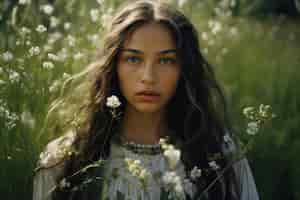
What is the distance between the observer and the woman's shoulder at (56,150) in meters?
2.18

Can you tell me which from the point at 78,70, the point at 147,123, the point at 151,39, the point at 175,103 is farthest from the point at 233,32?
the point at 151,39

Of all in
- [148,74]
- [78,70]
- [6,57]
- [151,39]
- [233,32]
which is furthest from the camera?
[233,32]

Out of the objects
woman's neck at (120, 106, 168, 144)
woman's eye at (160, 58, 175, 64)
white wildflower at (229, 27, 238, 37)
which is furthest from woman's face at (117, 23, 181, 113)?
white wildflower at (229, 27, 238, 37)

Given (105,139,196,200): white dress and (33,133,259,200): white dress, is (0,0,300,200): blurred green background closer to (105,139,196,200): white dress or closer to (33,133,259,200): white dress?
(33,133,259,200): white dress

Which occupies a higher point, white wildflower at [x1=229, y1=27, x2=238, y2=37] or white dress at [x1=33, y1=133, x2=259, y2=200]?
white wildflower at [x1=229, y1=27, x2=238, y2=37]

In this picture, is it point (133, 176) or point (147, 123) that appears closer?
point (133, 176)

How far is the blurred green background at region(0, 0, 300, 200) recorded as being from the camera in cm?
231

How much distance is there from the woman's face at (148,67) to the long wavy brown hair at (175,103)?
5 centimetres

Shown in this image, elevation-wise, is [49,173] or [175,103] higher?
[175,103]

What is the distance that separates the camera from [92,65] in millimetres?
2502

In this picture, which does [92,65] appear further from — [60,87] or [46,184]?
[46,184]

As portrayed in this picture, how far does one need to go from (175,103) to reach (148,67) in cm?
39

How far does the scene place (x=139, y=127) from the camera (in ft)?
7.94

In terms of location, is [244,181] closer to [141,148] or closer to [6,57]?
[141,148]
